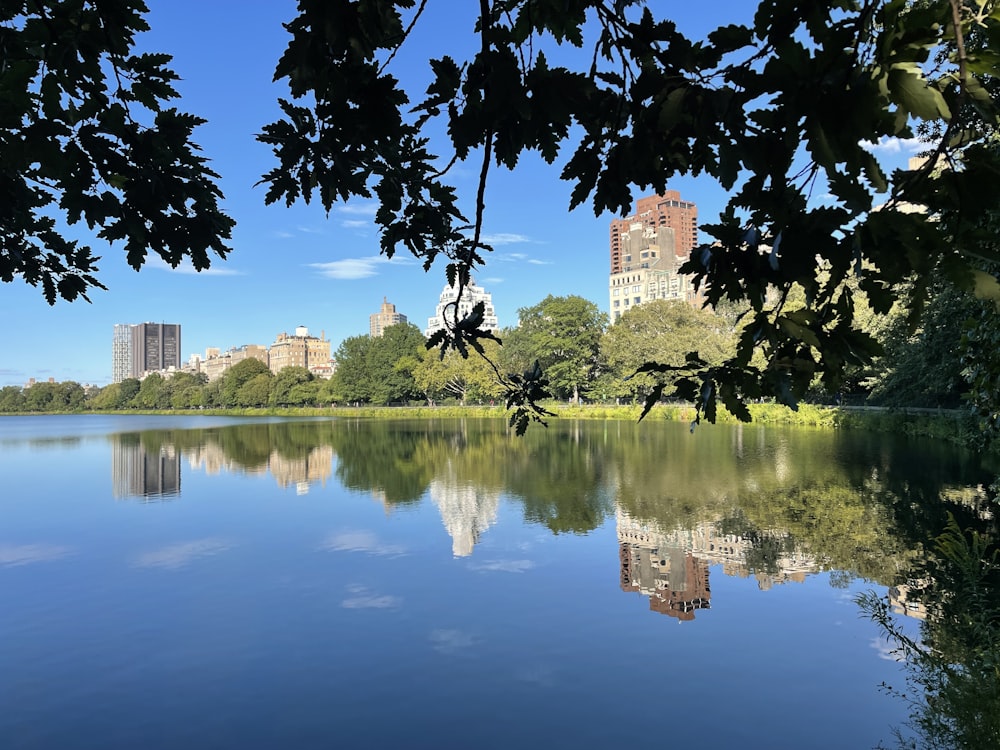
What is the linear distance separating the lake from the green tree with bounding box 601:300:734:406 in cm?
3762

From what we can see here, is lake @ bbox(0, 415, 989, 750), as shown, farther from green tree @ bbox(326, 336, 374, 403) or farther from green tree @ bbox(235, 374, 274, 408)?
green tree @ bbox(235, 374, 274, 408)

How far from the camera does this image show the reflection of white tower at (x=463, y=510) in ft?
54.4

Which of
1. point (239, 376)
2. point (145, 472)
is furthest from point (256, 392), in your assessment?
point (145, 472)

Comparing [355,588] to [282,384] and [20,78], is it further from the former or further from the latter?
[282,384]

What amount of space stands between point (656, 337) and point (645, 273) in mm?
73040

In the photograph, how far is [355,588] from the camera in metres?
13.1

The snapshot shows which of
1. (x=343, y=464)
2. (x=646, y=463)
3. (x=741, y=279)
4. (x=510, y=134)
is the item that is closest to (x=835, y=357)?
(x=741, y=279)

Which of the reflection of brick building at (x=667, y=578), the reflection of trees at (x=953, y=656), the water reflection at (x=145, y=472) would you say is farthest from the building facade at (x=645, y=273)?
the reflection of trees at (x=953, y=656)

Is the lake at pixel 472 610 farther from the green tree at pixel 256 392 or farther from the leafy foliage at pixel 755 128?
the green tree at pixel 256 392

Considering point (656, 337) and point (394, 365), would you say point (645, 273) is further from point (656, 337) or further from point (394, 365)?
point (656, 337)

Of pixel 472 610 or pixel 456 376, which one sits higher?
pixel 456 376

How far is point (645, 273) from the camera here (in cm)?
13500

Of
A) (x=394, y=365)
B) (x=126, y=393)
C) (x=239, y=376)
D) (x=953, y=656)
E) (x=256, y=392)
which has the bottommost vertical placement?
(x=953, y=656)

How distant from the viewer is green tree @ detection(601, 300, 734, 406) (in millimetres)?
62469
